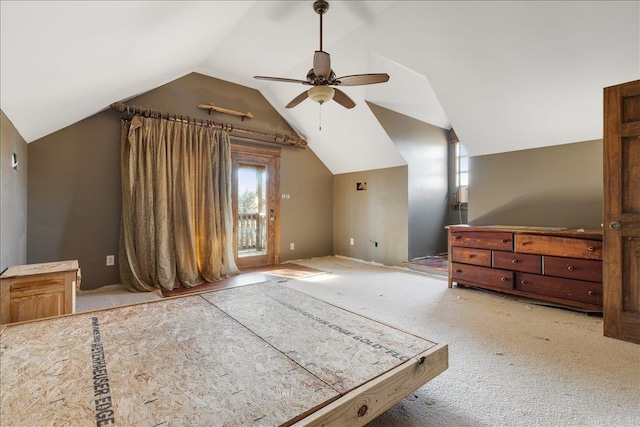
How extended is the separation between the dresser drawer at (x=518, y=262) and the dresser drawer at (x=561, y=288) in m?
0.07

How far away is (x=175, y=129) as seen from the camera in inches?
152

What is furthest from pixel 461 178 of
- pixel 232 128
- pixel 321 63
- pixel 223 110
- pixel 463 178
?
pixel 223 110

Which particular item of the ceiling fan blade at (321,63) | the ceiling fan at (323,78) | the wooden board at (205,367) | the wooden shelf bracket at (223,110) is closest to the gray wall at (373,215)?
the wooden shelf bracket at (223,110)

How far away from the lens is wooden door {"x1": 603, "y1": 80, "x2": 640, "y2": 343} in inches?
83.4

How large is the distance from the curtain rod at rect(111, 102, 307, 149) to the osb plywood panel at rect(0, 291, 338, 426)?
2.81m

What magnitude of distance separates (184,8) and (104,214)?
106 inches

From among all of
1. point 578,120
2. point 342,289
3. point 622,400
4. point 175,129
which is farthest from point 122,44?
point 578,120

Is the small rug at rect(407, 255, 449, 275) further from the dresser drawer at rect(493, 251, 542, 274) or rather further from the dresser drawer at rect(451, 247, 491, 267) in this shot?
the dresser drawer at rect(493, 251, 542, 274)

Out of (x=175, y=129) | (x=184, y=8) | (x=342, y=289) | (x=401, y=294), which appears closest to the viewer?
(x=184, y=8)

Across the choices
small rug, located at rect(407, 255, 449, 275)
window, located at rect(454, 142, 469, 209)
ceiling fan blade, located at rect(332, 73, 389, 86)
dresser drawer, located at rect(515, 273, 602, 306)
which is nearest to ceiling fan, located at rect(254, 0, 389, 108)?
ceiling fan blade, located at rect(332, 73, 389, 86)

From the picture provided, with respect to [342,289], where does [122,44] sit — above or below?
above

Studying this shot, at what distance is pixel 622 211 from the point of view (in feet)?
7.09

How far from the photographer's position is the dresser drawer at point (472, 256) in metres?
3.31

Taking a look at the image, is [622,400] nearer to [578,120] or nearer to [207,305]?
[207,305]
